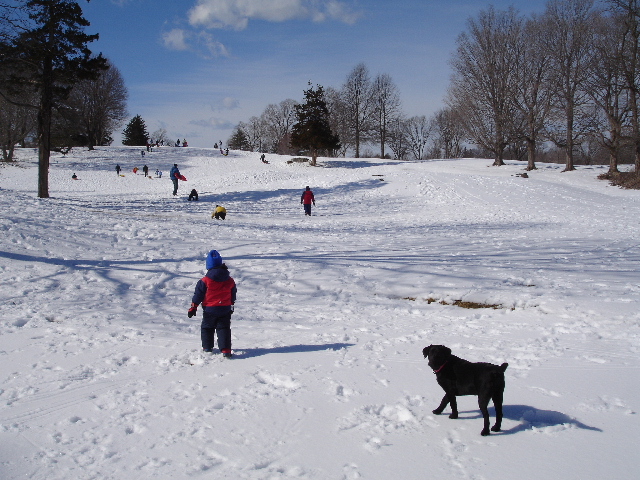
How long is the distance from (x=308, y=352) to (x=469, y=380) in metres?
2.55

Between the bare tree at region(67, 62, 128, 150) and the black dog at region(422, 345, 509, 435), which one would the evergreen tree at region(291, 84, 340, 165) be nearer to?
the bare tree at region(67, 62, 128, 150)

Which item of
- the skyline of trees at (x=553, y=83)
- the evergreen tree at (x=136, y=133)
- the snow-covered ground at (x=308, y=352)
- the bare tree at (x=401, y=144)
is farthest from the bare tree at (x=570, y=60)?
the evergreen tree at (x=136, y=133)

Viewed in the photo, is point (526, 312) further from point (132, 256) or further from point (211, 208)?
point (211, 208)

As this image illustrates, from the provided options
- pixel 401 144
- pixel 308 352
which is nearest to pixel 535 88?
pixel 308 352

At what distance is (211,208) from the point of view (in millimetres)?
22641

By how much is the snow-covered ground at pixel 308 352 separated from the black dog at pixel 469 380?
21cm

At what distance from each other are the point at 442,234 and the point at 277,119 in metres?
82.3

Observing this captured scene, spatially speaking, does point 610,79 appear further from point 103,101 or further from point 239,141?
point 239,141

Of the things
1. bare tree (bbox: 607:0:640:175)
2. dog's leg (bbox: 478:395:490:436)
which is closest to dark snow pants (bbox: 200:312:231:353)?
dog's leg (bbox: 478:395:490:436)

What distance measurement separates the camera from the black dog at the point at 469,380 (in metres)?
3.69

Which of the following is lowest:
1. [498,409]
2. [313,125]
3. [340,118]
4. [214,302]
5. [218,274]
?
[498,409]

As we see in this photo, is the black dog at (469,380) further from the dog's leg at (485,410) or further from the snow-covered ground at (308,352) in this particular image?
the snow-covered ground at (308,352)

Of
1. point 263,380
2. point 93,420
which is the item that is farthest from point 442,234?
point 93,420

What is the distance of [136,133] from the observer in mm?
74375
